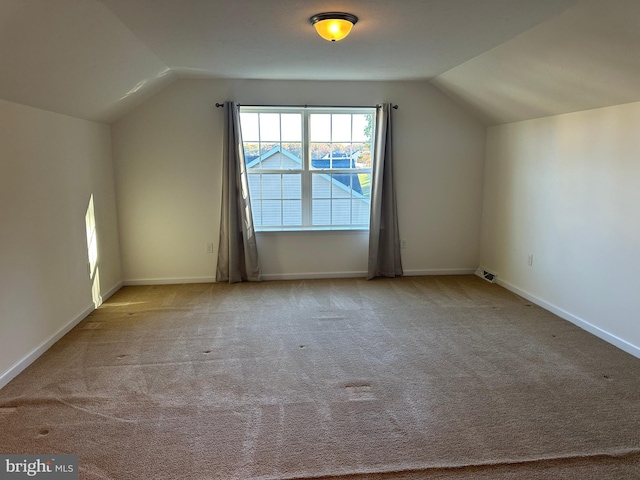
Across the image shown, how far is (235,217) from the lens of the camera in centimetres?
466

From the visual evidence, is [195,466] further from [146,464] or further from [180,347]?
[180,347]

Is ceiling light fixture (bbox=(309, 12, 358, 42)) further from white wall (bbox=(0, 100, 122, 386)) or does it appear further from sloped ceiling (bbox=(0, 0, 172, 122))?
white wall (bbox=(0, 100, 122, 386))

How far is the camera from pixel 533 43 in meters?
2.84

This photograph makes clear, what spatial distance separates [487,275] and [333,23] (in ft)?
11.3

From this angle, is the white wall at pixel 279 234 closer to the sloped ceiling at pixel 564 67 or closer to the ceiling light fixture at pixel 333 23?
the sloped ceiling at pixel 564 67

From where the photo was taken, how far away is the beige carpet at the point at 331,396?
6.48 feet

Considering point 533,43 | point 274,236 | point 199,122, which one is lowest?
point 274,236

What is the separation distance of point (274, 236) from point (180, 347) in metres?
1.98

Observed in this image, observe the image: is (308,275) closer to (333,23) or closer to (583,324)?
(583,324)

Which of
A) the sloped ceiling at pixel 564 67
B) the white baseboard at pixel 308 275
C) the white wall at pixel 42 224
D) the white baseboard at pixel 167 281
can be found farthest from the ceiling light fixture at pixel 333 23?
the white baseboard at pixel 167 281

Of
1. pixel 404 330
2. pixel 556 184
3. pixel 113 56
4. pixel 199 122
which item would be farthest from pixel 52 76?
pixel 556 184

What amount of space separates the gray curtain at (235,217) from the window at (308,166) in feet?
0.81

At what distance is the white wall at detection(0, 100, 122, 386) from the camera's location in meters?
2.69

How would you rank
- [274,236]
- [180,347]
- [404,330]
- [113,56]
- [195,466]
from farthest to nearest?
[274,236] → [404,330] → [180,347] → [113,56] → [195,466]
